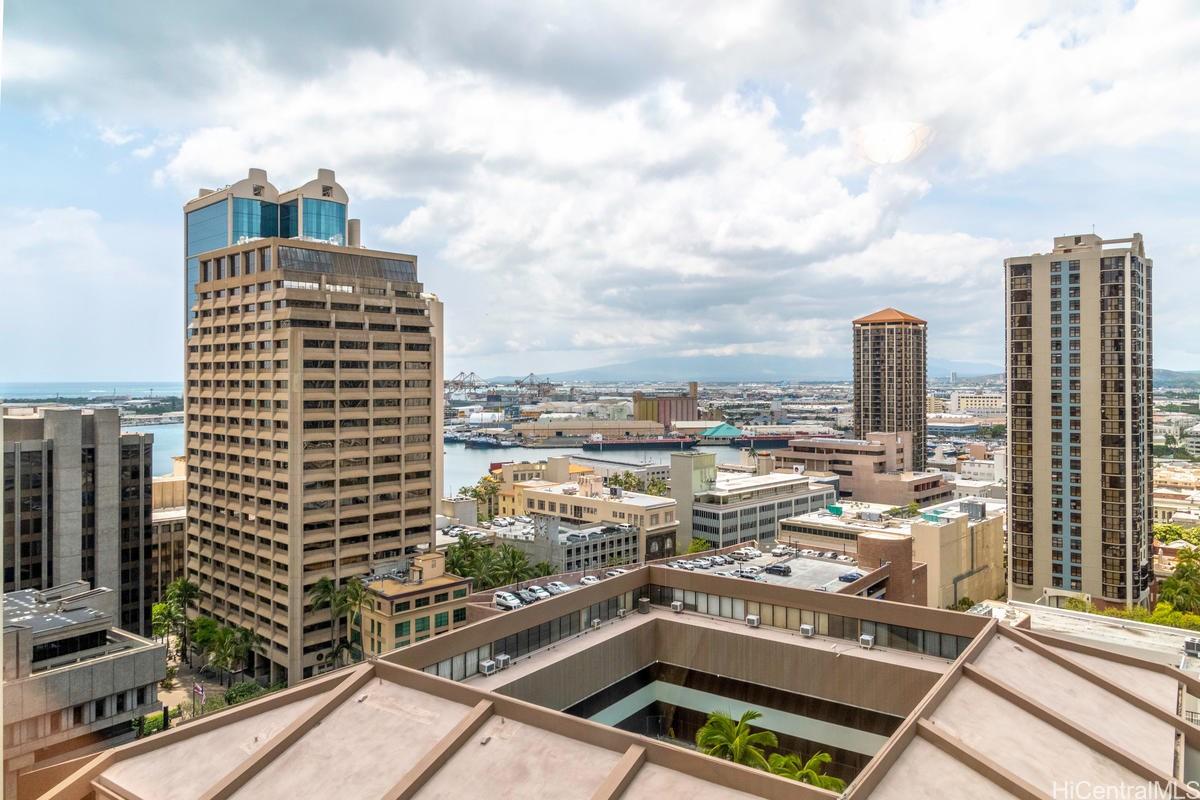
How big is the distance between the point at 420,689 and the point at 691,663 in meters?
2.66

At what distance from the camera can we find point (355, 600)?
10289mm

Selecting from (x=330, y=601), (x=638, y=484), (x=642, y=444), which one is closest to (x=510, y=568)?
(x=330, y=601)

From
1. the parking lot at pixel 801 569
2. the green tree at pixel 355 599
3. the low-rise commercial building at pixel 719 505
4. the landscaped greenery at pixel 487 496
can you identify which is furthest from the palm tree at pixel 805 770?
the landscaped greenery at pixel 487 496

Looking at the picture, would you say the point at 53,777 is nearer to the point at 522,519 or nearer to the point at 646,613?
the point at 646,613

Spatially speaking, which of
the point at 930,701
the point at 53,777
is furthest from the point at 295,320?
the point at 930,701

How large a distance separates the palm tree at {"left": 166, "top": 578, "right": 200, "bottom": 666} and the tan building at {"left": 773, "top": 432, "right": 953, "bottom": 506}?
17.0 m

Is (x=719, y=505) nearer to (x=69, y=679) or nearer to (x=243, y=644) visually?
(x=243, y=644)

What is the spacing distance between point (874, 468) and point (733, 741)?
827 inches

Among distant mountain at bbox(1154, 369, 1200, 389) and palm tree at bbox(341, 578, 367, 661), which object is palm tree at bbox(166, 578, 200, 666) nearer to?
palm tree at bbox(341, 578, 367, 661)

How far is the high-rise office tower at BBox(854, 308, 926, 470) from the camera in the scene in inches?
1259

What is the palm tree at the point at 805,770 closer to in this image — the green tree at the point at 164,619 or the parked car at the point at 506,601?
the parked car at the point at 506,601

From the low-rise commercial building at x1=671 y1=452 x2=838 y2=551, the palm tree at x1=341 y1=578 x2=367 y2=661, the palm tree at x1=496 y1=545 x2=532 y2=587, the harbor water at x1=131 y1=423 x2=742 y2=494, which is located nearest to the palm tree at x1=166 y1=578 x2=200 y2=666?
the palm tree at x1=341 y1=578 x2=367 y2=661

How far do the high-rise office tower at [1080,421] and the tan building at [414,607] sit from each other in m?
9.85

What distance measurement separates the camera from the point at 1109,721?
11.5ft
